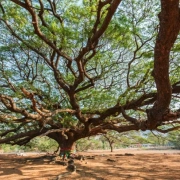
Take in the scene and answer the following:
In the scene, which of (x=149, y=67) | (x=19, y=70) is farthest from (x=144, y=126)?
(x=19, y=70)

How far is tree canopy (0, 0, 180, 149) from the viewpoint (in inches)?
180

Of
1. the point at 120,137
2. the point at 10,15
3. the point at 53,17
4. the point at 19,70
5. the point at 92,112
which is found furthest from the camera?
the point at 120,137

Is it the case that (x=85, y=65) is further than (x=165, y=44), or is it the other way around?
(x=85, y=65)

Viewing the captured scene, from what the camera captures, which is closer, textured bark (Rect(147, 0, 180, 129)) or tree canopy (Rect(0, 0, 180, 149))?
textured bark (Rect(147, 0, 180, 129))

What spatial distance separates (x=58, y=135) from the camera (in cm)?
1073

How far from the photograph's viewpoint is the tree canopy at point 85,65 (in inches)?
180

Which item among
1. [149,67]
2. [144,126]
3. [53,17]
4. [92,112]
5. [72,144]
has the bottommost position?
[144,126]

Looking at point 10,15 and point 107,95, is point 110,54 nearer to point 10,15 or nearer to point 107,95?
point 107,95

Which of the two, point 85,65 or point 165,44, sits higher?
point 85,65

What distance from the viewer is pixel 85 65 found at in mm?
7395

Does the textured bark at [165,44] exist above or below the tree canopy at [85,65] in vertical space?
below

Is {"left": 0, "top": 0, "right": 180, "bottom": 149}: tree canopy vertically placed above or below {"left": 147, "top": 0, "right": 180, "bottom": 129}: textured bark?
above

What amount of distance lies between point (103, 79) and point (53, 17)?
125 inches

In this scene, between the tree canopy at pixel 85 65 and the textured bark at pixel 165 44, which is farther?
the tree canopy at pixel 85 65
